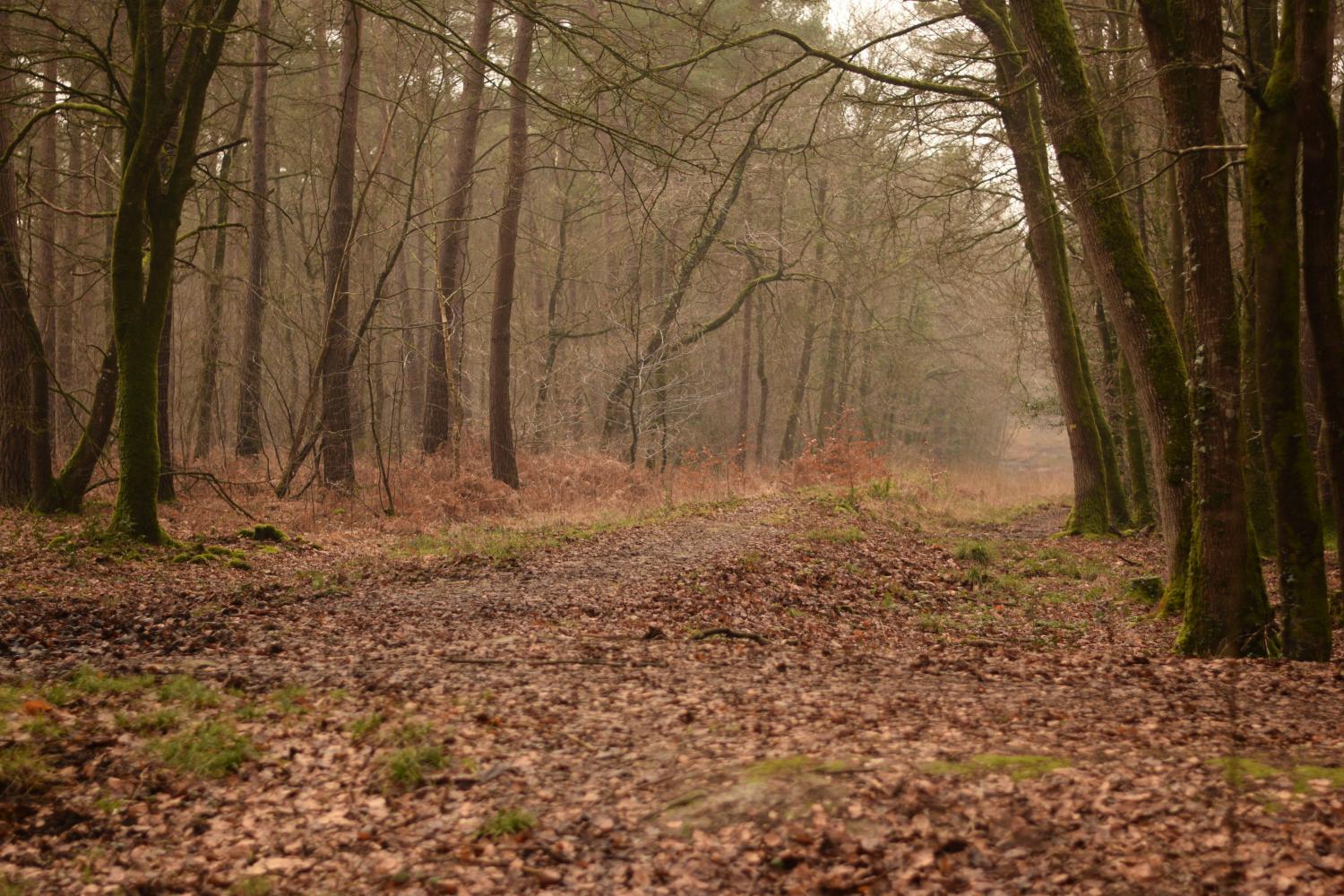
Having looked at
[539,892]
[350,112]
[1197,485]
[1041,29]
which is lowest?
[539,892]

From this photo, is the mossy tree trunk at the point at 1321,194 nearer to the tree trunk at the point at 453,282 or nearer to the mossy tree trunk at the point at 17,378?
the mossy tree trunk at the point at 17,378

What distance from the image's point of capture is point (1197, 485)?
22.4 feet

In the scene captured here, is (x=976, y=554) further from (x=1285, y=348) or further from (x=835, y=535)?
(x=1285, y=348)

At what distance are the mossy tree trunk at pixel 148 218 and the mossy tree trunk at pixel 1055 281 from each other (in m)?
9.15

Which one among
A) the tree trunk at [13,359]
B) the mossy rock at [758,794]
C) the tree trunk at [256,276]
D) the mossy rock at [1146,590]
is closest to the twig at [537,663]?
the mossy rock at [758,794]

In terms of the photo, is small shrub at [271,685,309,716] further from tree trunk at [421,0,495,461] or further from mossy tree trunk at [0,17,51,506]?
tree trunk at [421,0,495,461]

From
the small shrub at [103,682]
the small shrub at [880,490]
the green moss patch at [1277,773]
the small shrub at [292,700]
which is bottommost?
the small shrub at [292,700]

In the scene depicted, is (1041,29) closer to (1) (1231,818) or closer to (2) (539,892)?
(1) (1231,818)

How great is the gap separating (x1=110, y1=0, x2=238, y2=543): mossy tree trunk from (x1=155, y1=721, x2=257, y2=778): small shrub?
6.06 metres

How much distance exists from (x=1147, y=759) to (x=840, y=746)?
1.40 meters

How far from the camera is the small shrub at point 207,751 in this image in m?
4.73

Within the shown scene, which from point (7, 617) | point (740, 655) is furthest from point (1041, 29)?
point (7, 617)

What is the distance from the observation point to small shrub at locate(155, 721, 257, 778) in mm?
4727

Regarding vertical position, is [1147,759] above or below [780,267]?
below
